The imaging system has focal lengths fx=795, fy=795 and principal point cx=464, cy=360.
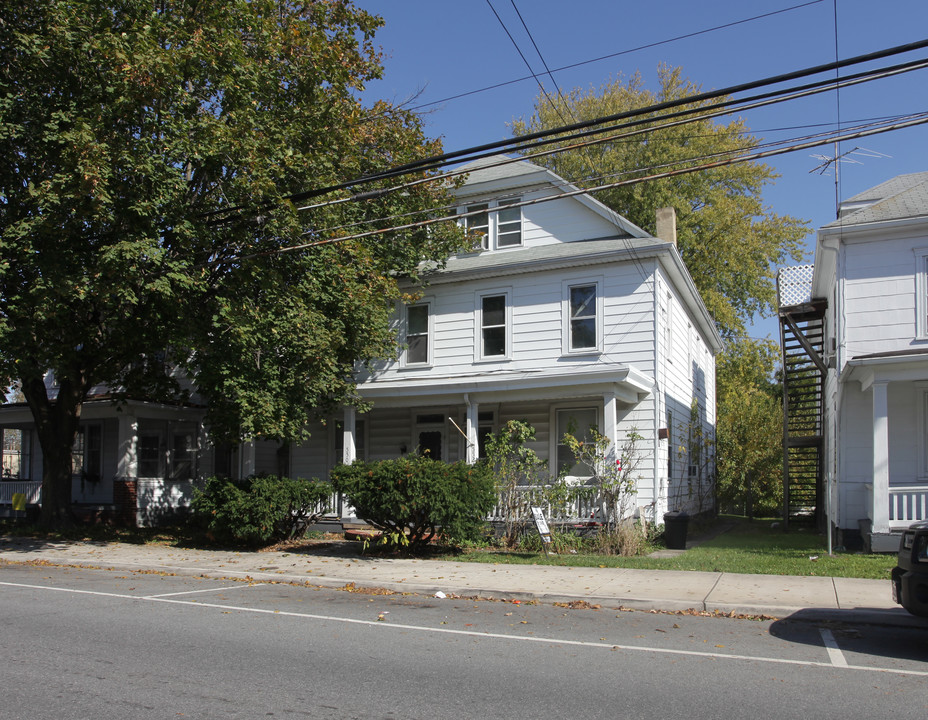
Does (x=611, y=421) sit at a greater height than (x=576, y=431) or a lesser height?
greater

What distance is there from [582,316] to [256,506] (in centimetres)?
864

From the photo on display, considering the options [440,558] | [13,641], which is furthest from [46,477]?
[13,641]

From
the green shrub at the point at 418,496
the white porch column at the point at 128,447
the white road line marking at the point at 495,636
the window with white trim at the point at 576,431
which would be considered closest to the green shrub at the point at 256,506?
the green shrub at the point at 418,496

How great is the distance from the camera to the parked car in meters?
7.12

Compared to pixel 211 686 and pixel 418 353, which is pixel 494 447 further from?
pixel 211 686

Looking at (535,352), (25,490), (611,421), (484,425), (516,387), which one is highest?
(535,352)

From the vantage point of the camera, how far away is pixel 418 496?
561 inches

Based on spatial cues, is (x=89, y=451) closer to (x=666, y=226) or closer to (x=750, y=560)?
(x=666, y=226)

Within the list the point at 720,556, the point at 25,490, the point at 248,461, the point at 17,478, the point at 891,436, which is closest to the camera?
the point at 720,556

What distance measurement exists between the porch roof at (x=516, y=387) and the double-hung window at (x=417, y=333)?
1363 millimetres

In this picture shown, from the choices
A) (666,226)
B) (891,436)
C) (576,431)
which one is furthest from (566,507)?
(666,226)

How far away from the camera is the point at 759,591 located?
10594 millimetres

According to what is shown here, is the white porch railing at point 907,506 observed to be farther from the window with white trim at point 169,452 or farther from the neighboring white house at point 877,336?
the window with white trim at point 169,452

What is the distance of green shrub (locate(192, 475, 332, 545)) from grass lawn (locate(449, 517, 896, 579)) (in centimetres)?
383
